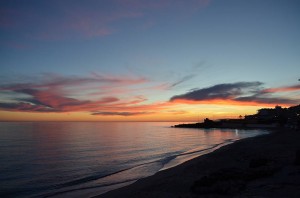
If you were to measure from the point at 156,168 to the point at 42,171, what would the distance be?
458 inches

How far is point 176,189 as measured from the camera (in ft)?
51.2

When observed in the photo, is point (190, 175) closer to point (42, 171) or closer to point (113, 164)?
point (113, 164)

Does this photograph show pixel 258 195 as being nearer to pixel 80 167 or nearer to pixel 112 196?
pixel 112 196

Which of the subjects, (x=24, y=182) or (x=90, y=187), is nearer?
(x=90, y=187)

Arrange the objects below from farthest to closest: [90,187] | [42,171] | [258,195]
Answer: [42,171]
[90,187]
[258,195]

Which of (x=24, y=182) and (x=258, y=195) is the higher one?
(x=258, y=195)

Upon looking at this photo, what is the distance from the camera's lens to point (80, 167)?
28984mm

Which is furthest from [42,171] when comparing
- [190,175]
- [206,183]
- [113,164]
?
[206,183]

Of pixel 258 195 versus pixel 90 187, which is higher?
pixel 258 195

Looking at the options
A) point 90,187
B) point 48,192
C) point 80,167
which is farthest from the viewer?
point 80,167

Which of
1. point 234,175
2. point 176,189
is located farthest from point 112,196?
point 234,175

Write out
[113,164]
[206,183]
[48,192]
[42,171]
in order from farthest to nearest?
[113,164], [42,171], [48,192], [206,183]

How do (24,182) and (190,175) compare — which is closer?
(190,175)

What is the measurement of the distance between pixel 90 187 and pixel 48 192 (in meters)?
2.96
